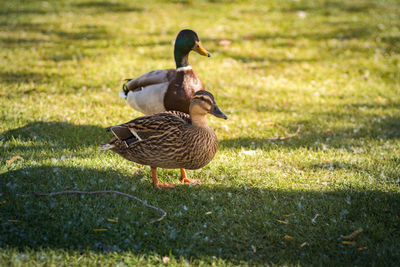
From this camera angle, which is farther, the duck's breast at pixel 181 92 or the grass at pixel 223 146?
the duck's breast at pixel 181 92

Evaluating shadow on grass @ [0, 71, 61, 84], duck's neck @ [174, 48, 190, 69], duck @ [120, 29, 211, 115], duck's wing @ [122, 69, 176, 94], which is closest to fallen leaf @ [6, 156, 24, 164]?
duck @ [120, 29, 211, 115]

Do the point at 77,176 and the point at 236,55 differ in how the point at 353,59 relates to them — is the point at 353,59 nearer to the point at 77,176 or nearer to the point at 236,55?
the point at 236,55

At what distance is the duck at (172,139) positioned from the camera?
13.7ft

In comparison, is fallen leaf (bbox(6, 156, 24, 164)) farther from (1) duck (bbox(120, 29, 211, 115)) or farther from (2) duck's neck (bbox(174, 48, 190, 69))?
(2) duck's neck (bbox(174, 48, 190, 69))

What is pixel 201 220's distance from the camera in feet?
13.0

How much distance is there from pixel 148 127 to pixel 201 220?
1.16 m

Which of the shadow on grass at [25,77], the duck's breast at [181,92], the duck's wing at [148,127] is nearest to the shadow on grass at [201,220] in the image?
the duck's wing at [148,127]

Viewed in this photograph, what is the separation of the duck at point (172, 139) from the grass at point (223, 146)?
40 cm

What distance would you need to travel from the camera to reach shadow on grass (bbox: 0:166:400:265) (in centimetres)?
352

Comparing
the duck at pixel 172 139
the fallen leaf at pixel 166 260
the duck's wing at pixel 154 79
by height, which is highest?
the duck's wing at pixel 154 79

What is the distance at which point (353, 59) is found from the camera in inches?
394

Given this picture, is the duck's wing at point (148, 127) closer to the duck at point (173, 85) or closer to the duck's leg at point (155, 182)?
the duck's leg at point (155, 182)

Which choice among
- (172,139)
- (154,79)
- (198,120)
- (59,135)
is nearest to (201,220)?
(172,139)

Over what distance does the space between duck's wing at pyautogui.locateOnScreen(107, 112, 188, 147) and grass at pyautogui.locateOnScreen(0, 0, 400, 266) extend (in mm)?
556
